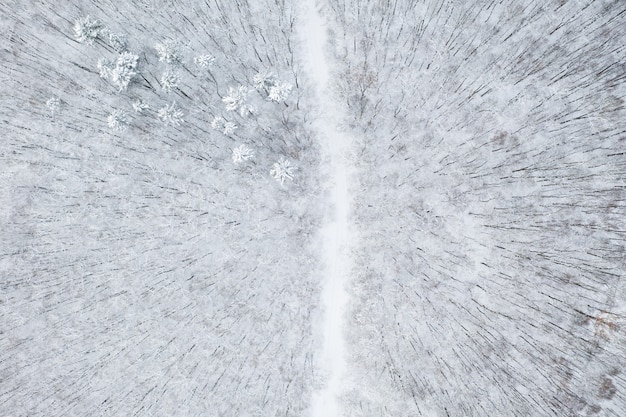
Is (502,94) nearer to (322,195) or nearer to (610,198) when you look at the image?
(610,198)

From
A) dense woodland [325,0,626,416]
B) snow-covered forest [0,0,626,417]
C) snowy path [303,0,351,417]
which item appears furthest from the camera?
snowy path [303,0,351,417]

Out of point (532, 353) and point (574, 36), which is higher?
point (574, 36)

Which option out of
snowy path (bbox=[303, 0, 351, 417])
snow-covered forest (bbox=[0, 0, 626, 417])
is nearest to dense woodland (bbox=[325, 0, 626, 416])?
snow-covered forest (bbox=[0, 0, 626, 417])

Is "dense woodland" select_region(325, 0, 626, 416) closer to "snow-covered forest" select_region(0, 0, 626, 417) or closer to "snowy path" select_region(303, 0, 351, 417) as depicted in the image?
"snow-covered forest" select_region(0, 0, 626, 417)

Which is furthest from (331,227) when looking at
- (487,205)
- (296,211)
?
(487,205)

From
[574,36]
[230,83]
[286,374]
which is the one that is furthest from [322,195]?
[574,36]

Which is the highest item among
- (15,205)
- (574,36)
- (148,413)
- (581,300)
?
(574,36)

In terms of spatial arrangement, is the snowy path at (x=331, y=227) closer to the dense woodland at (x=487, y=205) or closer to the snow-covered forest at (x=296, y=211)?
the snow-covered forest at (x=296, y=211)
